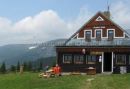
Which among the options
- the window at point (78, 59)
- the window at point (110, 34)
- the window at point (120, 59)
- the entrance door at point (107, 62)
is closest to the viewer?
the window at point (120, 59)

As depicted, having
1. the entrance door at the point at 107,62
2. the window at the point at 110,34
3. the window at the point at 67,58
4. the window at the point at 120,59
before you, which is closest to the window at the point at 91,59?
the entrance door at the point at 107,62

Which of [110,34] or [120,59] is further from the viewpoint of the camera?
[110,34]

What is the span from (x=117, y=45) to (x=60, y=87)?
870 inches

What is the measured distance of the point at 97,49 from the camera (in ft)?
212

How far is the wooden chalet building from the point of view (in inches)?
2512

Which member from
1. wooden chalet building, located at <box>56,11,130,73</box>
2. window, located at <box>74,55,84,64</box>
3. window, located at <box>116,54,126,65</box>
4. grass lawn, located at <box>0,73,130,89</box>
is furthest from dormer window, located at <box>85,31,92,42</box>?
grass lawn, located at <box>0,73,130,89</box>

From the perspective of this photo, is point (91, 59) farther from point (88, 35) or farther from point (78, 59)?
point (88, 35)

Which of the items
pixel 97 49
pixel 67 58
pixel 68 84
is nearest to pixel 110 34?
pixel 97 49

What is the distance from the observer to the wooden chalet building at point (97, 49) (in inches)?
2512

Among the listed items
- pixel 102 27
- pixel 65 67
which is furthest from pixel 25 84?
pixel 102 27

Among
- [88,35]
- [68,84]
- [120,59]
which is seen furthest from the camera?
[88,35]

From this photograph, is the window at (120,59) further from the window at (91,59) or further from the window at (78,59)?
the window at (78,59)

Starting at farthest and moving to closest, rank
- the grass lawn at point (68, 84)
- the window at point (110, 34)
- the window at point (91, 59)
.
→ the window at point (110, 34), the window at point (91, 59), the grass lawn at point (68, 84)

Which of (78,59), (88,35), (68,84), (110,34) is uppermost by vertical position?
(110,34)
